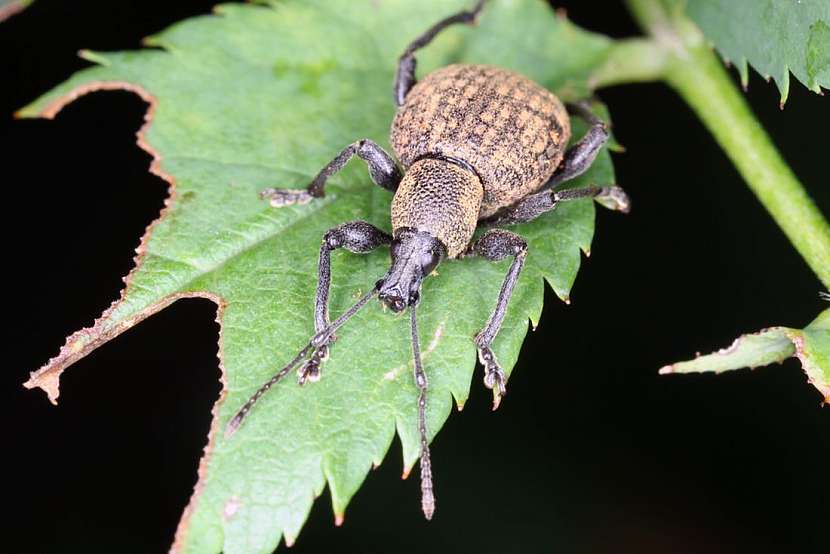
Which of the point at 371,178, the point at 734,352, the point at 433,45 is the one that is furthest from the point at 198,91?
the point at 734,352

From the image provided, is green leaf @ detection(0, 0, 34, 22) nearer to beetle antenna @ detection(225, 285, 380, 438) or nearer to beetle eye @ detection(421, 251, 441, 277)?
beetle antenna @ detection(225, 285, 380, 438)

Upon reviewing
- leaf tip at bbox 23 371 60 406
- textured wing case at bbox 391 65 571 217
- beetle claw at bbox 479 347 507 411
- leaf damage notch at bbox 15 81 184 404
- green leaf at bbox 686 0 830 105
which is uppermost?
green leaf at bbox 686 0 830 105

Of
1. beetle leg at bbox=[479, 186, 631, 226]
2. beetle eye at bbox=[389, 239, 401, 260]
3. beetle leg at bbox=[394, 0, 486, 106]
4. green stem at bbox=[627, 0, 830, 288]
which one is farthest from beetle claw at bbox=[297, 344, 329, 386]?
green stem at bbox=[627, 0, 830, 288]

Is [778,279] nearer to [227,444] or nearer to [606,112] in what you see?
[606,112]

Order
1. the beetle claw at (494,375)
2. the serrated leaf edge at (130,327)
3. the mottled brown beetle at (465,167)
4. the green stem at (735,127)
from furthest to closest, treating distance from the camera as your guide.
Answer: the mottled brown beetle at (465,167) → the green stem at (735,127) → the beetle claw at (494,375) → the serrated leaf edge at (130,327)

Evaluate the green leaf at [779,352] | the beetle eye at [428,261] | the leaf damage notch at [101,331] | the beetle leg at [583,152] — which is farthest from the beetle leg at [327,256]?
the green leaf at [779,352]

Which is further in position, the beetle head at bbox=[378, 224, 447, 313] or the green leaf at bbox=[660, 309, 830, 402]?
the beetle head at bbox=[378, 224, 447, 313]

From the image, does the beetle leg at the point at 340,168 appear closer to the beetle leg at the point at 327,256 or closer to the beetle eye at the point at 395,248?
the beetle leg at the point at 327,256
